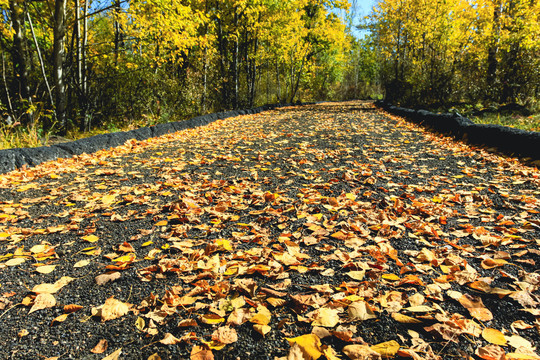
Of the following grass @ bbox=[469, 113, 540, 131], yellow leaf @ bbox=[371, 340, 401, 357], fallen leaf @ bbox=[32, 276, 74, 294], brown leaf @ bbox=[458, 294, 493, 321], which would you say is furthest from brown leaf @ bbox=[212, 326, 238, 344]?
grass @ bbox=[469, 113, 540, 131]

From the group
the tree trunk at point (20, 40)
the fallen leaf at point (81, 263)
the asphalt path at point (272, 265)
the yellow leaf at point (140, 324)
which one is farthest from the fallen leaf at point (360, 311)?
the tree trunk at point (20, 40)

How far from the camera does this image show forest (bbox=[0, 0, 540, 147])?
6000 millimetres

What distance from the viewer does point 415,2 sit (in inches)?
474

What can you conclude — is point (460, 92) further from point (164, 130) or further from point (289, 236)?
point (289, 236)

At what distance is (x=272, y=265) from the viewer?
1576 millimetres

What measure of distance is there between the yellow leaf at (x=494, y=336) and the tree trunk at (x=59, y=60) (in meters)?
7.66

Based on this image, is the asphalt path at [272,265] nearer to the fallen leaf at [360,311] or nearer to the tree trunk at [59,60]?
the fallen leaf at [360,311]

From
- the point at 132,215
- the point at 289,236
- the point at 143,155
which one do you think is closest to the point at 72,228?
the point at 132,215

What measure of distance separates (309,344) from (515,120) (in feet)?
26.0

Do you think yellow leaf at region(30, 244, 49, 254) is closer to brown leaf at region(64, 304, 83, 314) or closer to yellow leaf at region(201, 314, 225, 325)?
brown leaf at region(64, 304, 83, 314)

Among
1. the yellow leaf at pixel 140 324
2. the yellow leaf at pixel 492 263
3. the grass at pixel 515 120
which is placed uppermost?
the grass at pixel 515 120

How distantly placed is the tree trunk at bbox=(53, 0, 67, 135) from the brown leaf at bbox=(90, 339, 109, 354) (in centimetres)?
663

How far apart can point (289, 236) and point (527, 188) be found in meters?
2.55

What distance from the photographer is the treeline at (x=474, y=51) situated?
7594 millimetres
